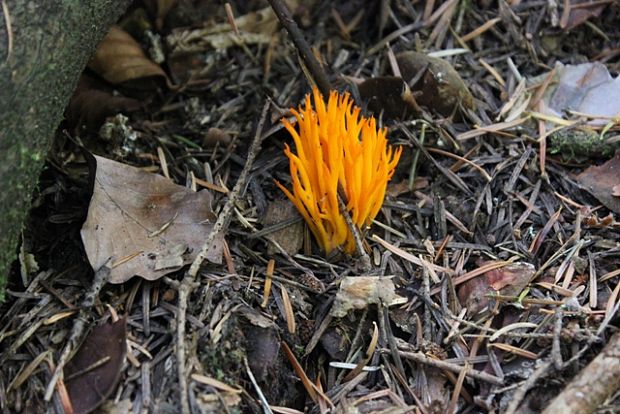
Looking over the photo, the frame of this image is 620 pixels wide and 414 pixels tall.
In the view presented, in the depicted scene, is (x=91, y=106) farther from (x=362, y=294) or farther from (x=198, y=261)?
(x=362, y=294)

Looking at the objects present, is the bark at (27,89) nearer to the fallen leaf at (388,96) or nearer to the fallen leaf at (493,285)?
the fallen leaf at (388,96)

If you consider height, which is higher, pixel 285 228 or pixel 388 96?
pixel 388 96

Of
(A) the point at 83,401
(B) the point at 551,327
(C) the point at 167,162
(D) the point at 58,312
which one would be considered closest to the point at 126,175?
(C) the point at 167,162

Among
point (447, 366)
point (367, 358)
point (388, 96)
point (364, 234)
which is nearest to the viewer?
point (447, 366)

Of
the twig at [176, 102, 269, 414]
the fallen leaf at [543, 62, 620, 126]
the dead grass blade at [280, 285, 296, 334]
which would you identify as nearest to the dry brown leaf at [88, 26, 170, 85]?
the twig at [176, 102, 269, 414]

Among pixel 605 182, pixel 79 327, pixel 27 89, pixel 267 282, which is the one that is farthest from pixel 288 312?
pixel 605 182

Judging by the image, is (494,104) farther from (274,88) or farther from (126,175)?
(126,175)

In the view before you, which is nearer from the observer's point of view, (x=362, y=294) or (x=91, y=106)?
(x=362, y=294)

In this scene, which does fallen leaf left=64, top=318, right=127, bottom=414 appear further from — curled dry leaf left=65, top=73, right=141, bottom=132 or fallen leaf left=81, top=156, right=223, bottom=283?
curled dry leaf left=65, top=73, right=141, bottom=132
